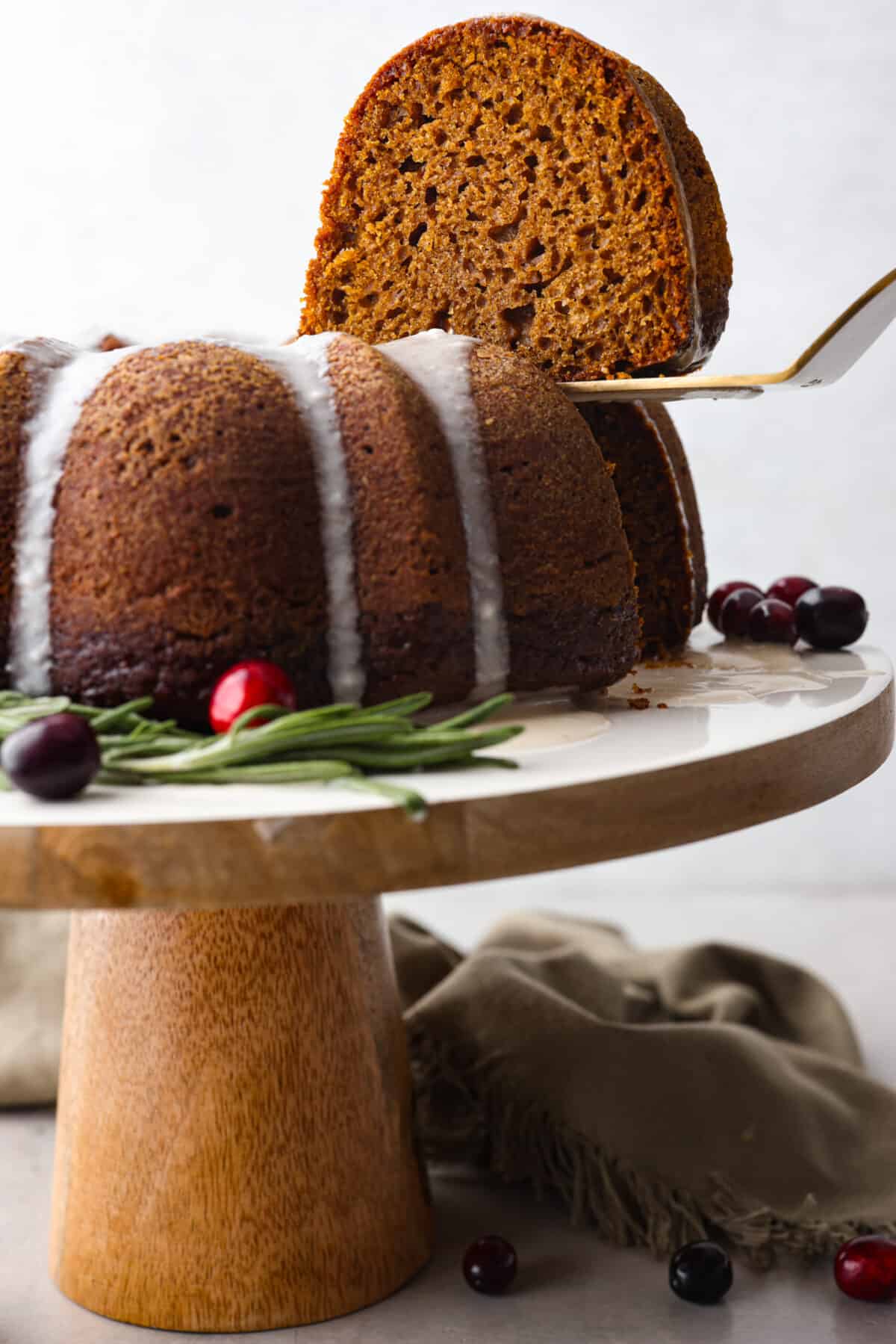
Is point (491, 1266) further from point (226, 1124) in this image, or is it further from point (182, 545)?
point (182, 545)

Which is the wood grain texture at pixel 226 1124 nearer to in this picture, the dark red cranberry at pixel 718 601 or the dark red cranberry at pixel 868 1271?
the dark red cranberry at pixel 868 1271

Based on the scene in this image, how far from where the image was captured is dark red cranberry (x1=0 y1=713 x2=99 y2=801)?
3.15ft

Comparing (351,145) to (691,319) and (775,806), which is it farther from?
(775,806)

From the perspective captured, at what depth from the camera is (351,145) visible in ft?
5.05

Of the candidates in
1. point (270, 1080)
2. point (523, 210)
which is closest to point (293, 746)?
point (270, 1080)

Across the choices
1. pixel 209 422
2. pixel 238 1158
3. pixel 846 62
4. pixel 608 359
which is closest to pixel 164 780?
pixel 209 422

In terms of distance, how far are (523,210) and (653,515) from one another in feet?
1.18

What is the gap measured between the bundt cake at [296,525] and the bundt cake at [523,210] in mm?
220

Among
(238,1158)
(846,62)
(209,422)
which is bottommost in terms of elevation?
(238,1158)

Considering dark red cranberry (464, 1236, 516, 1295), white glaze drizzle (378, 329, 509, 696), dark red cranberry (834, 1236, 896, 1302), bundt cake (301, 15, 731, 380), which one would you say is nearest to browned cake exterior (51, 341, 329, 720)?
white glaze drizzle (378, 329, 509, 696)

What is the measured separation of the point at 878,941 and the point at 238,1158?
161 centimetres

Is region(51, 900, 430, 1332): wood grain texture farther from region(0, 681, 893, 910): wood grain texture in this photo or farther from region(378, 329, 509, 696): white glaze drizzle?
region(0, 681, 893, 910): wood grain texture

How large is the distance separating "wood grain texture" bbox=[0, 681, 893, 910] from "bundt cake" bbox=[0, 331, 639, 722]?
261 mm

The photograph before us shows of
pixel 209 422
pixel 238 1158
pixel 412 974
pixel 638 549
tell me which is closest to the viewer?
pixel 209 422
